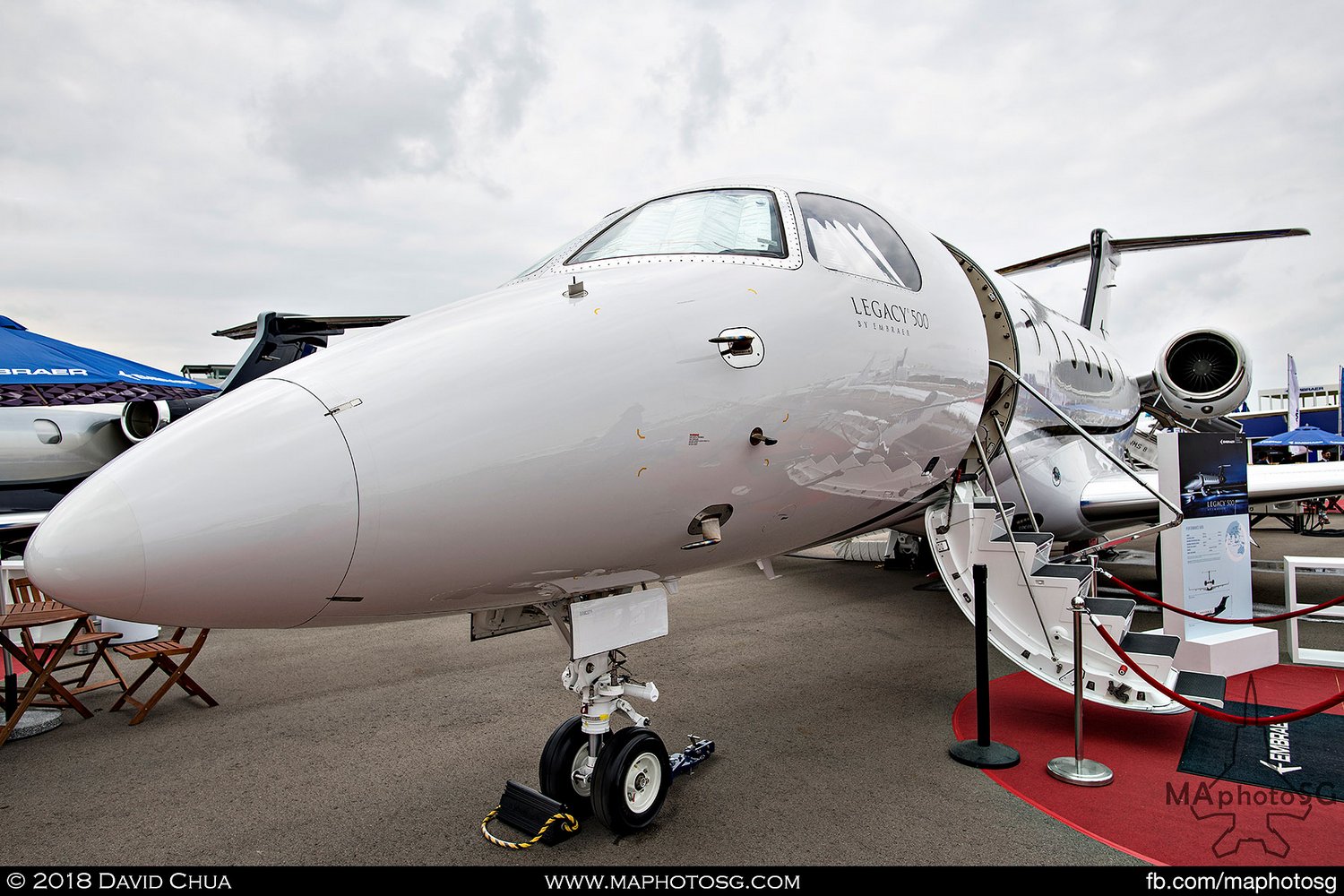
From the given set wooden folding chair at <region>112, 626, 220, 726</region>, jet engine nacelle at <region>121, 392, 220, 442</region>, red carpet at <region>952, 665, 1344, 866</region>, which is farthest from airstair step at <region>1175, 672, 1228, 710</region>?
jet engine nacelle at <region>121, 392, 220, 442</region>

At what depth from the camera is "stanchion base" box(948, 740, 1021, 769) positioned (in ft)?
14.9

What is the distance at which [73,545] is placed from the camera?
2119mm

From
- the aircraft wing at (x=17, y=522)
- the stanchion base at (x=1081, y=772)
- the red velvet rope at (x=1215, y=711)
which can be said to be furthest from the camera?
the aircraft wing at (x=17, y=522)

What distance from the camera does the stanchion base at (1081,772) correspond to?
426cm

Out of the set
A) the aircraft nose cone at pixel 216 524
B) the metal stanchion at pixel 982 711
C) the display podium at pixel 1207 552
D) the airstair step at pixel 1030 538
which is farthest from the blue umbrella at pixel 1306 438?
the aircraft nose cone at pixel 216 524

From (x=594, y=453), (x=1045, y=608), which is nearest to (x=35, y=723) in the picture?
(x=594, y=453)

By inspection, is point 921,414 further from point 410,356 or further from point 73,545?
point 73,545

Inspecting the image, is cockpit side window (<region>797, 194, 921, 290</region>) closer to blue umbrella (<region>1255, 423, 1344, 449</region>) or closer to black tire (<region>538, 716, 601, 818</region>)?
black tire (<region>538, 716, 601, 818</region>)

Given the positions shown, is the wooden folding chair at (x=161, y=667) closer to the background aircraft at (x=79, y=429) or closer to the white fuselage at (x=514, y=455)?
the white fuselage at (x=514, y=455)

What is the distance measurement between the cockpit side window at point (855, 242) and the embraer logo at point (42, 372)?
26.1ft

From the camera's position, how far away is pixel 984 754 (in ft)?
15.2

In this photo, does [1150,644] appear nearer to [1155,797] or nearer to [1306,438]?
[1155,797]

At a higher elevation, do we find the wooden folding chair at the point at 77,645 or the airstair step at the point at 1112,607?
the airstair step at the point at 1112,607

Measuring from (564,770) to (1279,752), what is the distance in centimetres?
420
